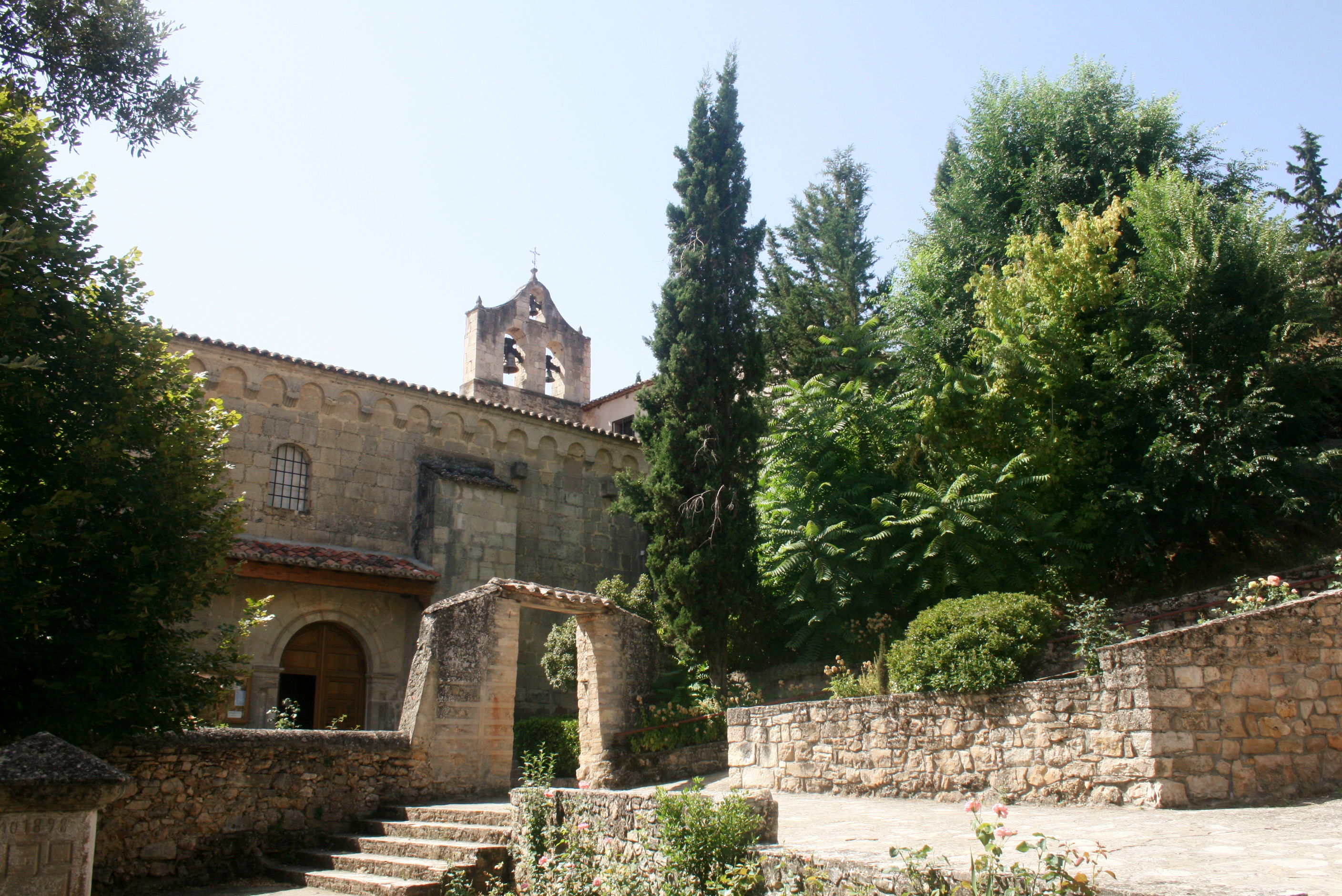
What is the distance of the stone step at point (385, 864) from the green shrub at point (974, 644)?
500 centimetres

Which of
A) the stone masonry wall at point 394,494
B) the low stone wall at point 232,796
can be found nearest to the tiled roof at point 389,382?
the stone masonry wall at point 394,494

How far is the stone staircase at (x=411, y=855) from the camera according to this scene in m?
7.93

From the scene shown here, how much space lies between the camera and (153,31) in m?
8.96

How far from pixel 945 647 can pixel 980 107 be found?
36.4 ft

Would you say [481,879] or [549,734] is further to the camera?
[549,734]

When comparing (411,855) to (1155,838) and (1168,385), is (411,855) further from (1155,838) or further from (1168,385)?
(1168,385)

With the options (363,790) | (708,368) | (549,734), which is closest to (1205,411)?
(708,368)

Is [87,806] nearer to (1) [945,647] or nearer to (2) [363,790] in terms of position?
(2) [363,790]

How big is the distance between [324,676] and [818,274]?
13937 millimetres

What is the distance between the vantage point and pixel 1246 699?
8219mm

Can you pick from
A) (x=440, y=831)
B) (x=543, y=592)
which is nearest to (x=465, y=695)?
(x=543, y=592)

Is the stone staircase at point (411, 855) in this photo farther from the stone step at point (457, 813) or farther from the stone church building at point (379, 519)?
the stone church building at point (379, 519)

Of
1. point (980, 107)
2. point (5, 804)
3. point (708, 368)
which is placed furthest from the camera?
point (980, 107)

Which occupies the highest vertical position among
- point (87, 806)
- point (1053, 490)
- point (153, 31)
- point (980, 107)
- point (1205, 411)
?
point (980, 107)
